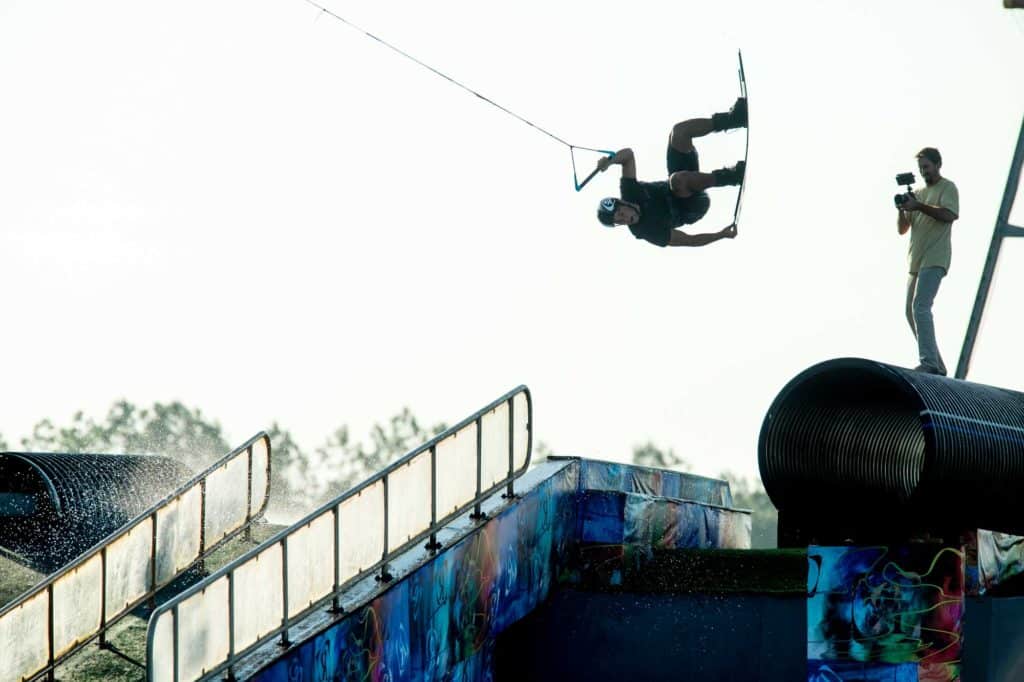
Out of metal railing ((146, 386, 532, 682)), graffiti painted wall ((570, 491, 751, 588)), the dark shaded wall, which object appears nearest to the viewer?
metal railing ((146, 386, 532, 682))

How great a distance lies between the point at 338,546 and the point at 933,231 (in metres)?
7.67

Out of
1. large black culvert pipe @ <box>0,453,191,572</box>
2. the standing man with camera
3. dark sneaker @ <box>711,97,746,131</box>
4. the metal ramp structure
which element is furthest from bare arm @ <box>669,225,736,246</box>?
large black culvert pipe @ <box>0,453,191,572</box>

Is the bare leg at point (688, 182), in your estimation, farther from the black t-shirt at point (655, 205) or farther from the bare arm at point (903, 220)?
the bare arm at point (903, 220)

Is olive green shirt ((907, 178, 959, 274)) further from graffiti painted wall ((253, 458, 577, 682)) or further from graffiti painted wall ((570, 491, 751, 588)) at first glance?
graffiti painted wall ((253, 458, 577, 682))

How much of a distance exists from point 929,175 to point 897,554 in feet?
16.0

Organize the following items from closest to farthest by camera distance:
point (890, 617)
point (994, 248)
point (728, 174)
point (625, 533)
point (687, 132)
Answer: point (890, 617) → point (728, 174) → point (687, 132) → point (625, 533) → point (994, 248)

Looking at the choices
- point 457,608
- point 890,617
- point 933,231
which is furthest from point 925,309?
point 457,608

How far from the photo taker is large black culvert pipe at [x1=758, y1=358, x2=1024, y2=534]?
1750 centimetres

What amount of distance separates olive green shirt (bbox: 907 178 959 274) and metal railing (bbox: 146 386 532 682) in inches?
186

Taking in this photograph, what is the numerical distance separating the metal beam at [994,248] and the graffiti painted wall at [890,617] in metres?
7.74

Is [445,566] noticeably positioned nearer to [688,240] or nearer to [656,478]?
[688,240]

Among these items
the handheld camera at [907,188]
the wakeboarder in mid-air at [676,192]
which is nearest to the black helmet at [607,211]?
the wakeboarder in mid-air at [676,192]

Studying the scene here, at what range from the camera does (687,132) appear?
18.7 meters

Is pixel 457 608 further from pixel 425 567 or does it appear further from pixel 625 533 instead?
pixel 625 533
